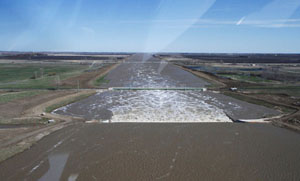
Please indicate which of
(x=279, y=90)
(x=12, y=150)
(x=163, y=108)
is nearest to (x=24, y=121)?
(x=12, y=150)

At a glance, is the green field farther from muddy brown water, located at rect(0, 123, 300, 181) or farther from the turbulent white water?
muddy brown water, located at rect(0, 123, 300, 181)

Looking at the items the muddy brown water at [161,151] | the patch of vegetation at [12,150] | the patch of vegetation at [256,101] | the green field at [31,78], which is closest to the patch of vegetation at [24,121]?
the muddy brown water at [161,151]

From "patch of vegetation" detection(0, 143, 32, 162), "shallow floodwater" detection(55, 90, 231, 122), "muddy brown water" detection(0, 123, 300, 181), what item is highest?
"shallow floodwater" detection(55, 90, 231, 122)

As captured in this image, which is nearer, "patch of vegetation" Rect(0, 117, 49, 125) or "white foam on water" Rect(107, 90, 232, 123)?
"patch of vegetation" Rect(0, 117, 49, 125)

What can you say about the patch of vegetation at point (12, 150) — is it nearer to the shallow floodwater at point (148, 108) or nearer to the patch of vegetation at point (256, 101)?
the shallow floodwater at point (148, 108)

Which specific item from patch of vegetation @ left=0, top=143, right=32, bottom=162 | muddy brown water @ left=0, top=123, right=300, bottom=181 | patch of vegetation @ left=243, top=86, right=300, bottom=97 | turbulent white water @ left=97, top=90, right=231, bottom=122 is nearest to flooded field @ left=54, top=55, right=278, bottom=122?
A: turbulent white water @ left=97, top=90, right=231, bottom=122

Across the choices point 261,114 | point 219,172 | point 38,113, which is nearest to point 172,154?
point 219,172
